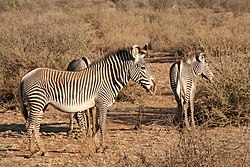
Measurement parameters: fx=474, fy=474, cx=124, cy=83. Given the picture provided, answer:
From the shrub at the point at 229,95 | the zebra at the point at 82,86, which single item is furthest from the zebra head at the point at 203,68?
the zebra at the point at 82,86

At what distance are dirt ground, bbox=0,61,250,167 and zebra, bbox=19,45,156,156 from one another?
419 millimetres

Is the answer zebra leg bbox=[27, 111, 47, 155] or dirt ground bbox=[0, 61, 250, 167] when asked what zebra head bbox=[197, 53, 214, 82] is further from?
zebra leg bbox=[27, 111, 47, 155]

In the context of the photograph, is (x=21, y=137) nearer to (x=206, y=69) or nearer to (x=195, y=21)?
(x=206, y=69)

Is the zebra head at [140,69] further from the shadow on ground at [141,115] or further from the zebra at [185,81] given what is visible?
the shadow on ground at [141,115]

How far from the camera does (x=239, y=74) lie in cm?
972

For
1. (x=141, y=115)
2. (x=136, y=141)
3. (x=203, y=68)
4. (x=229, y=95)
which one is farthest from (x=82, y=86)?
(x=229, y=95)

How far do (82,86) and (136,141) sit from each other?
5.01ft

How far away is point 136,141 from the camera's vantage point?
868 centimetres

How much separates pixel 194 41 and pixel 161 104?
6.83 metres

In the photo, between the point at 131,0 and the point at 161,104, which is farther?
the point at 131,0

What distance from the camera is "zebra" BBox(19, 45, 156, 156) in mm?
7762

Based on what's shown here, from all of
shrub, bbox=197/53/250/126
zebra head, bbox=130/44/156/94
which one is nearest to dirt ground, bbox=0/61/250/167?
shrub, bbox=197/53/250/126

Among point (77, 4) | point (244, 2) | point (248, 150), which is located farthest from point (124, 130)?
point (77, 4)

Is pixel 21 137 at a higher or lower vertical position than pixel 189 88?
lower
